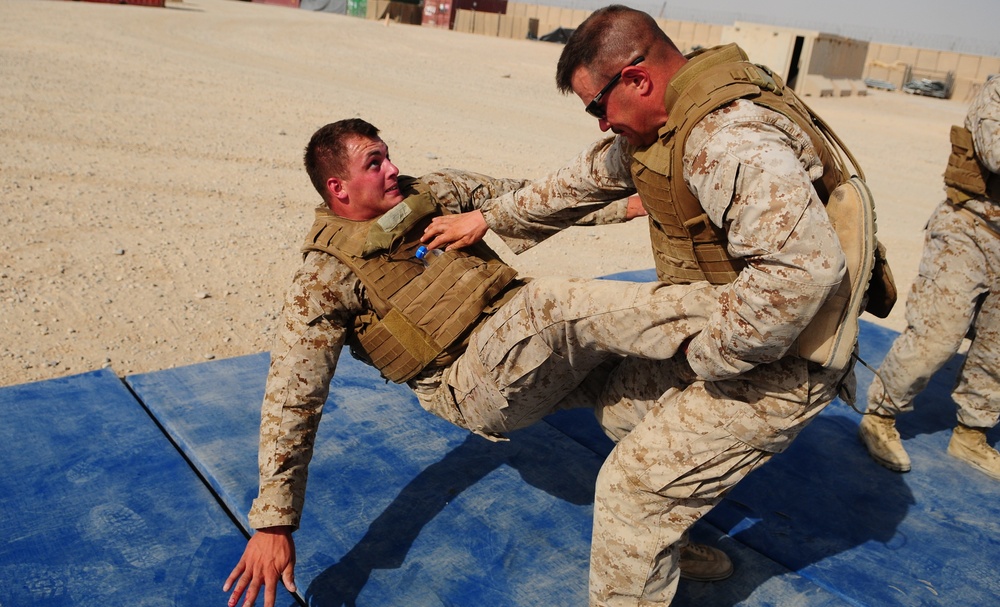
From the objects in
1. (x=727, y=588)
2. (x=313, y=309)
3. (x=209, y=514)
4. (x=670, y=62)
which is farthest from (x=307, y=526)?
(x=670, y=62)

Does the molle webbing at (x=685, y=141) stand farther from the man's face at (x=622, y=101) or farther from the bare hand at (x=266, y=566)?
the bare hand at (x=266, y=566)

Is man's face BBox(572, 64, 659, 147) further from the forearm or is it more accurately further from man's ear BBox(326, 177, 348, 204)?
the forearm

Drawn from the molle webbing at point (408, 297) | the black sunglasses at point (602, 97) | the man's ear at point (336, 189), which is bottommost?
the molle webbing at point (408, 297)

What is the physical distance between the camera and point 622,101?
88.1 inches

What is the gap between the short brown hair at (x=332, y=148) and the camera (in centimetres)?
275

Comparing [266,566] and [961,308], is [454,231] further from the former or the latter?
[961,308]

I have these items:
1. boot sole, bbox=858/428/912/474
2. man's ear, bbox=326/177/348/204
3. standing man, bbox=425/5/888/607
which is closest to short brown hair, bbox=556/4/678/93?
standing man, bbox=425/5/888/607

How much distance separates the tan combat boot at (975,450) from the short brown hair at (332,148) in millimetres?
3002

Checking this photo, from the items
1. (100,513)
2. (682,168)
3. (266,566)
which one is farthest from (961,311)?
(100,513)

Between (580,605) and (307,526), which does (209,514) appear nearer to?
(307,526)

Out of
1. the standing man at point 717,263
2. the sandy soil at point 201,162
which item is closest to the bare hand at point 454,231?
the standing man at point 717,263

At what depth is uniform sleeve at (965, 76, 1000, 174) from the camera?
332 cm

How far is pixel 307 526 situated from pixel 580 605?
3.16ft

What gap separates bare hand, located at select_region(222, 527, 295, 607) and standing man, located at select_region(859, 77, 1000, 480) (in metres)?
2.45
